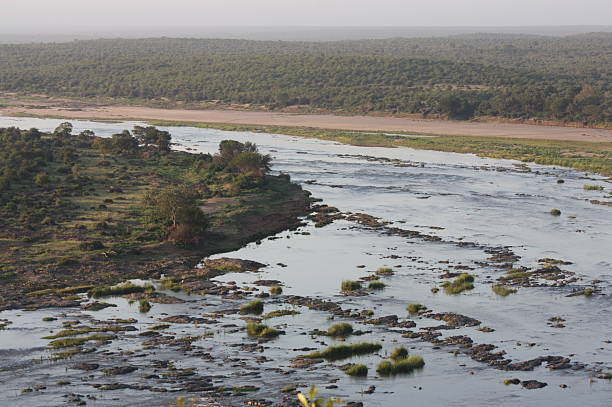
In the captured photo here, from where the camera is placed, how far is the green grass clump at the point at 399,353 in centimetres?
3147

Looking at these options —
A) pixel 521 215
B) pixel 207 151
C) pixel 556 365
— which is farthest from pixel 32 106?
pixel 556 365

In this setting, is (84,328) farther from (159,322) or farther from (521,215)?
(521,215)

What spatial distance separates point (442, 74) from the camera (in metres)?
172

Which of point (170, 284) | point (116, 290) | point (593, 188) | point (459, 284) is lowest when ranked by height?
point (116, 290)

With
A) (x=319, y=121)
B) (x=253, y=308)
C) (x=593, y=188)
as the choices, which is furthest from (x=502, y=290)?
(x=319, y=121)

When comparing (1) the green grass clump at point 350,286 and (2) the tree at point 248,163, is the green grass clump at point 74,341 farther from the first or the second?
(2) the tree at point 248,163

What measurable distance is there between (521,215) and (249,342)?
32.4m

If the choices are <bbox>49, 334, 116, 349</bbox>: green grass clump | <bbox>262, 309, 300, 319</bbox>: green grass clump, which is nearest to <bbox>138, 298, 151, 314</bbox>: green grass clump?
<bbox>49, 334, 116, 349</bbox>: green grass clump

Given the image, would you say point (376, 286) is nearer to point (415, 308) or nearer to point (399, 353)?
point (415, 308)

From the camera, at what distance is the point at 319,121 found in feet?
432

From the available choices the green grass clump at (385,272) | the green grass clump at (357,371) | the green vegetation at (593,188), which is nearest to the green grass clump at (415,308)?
the green grass clump at (385,272)

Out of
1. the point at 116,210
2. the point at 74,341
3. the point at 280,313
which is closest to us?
the point at 74,341

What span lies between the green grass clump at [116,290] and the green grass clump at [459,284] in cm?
1441

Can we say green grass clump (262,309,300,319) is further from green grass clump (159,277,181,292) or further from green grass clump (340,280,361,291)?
green grass clump (159,277,181,292)
